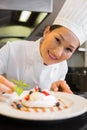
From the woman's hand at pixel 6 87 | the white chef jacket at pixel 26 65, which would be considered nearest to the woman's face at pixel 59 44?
the white chef jacket at pixel 26 65

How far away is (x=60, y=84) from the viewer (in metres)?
0.82

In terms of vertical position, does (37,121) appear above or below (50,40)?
below

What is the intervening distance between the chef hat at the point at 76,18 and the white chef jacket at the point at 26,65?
0.20m

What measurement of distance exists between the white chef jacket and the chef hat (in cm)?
20

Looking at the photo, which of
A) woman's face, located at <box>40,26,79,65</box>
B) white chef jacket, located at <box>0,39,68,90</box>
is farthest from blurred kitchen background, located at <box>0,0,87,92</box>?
woman's face, located at <box>40,26,79,65</box>

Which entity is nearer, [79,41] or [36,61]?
[79,41]

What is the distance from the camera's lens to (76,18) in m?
0.87

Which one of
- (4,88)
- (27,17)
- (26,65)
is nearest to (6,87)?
(4,88)

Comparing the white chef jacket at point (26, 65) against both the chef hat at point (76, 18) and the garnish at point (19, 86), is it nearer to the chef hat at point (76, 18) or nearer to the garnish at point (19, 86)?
the chef hat at point (76, 18)

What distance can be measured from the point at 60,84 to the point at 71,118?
38cm

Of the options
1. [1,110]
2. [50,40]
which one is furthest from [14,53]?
[1,110]

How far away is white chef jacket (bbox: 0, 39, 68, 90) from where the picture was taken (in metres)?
0.98

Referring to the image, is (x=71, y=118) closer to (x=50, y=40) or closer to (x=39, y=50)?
(x=50, y=40)

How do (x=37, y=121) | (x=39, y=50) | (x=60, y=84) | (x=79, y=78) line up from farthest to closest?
(x=79, y=78), (x=39, y=50), (x=60, y=84), (x=37, y=121)
